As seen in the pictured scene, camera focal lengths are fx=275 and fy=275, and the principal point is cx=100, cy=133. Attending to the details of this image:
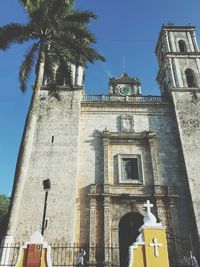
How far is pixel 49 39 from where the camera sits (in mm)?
13469

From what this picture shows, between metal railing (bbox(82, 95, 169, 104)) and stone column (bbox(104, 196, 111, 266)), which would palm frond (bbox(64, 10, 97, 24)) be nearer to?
metal railing (bbox(82, 95, 169, 104))

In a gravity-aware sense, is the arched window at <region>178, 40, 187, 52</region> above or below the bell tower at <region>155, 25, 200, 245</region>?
above

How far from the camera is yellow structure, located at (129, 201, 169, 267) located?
7852mm

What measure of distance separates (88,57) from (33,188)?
7.56 meters

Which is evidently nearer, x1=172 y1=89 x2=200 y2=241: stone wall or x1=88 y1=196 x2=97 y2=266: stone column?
x1=88 y1=196 x2=97 y2=266: stone column

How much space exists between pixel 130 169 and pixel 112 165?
1.11 m

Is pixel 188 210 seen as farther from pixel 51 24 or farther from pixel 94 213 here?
pixel 51 24

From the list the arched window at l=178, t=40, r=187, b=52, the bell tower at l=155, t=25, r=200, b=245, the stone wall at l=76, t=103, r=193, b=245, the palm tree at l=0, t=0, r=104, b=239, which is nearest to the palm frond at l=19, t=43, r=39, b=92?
the palm tree at l=0, t=0, r=104, b=239

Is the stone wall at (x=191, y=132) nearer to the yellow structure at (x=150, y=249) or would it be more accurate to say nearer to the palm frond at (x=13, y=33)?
the yellow structure at (x=150, y=249)

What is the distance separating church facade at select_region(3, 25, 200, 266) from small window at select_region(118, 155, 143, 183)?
6cm

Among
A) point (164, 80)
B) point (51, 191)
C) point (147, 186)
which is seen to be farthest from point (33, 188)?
point (164, 80)

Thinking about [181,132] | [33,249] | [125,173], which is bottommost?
[33,249]

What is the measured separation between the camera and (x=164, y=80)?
22406 millimetres

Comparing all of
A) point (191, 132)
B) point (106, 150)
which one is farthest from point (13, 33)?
point (191, 132)
